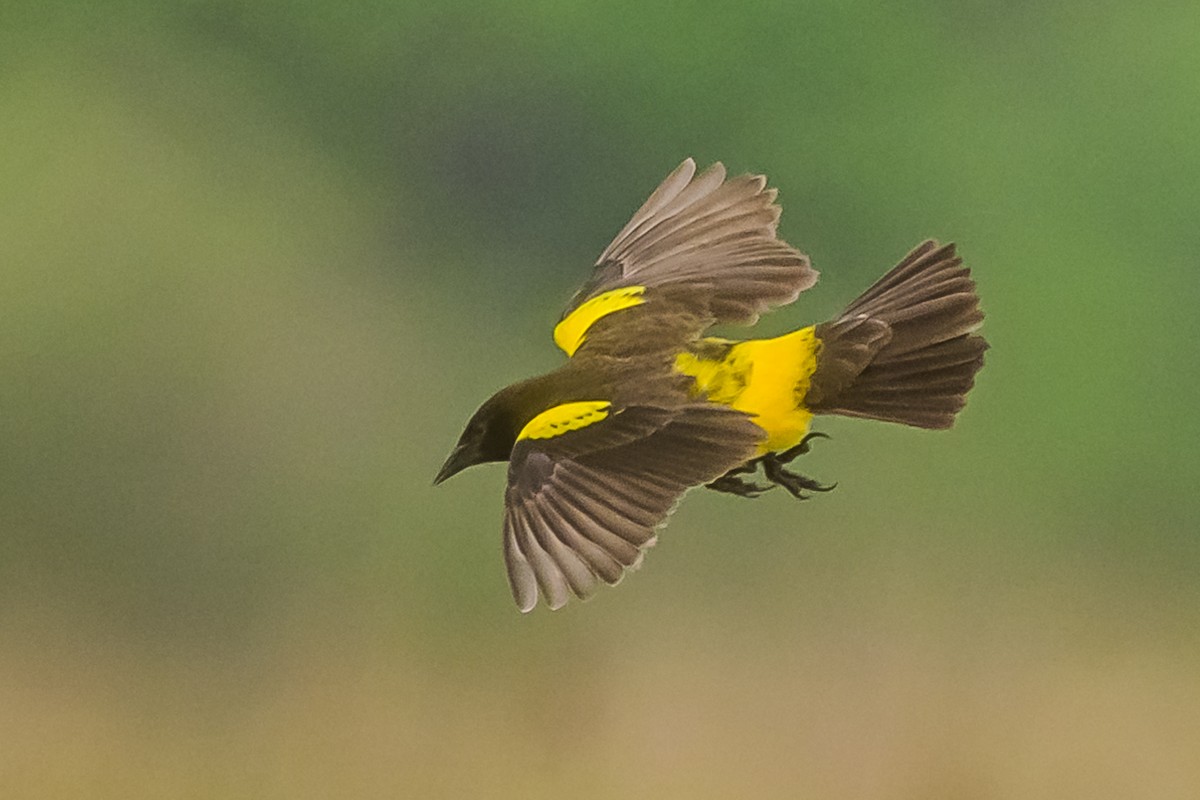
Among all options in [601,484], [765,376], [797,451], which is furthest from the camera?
[797,451]

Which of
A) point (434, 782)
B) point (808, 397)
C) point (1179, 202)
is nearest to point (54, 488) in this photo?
point (434, 782)

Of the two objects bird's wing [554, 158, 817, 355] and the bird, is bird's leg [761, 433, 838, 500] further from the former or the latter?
bird's wing [554, 158, 817, 355]

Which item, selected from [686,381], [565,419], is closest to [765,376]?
[686,381]

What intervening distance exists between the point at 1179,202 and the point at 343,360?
2.47ft

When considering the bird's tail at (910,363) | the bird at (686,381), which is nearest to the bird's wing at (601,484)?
the bird at (686,381)

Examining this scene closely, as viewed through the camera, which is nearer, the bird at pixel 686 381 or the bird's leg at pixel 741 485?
the bird at pixel 686 381

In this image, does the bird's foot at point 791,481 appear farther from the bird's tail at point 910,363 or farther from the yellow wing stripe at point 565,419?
the yellow wing stripe at point 565,419

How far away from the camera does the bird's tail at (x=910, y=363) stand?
916mm

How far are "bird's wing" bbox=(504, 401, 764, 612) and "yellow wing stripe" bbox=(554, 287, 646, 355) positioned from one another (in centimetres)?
16

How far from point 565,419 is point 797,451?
261 millimetres

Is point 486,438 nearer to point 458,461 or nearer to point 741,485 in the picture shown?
point 458,461

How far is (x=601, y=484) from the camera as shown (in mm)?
797

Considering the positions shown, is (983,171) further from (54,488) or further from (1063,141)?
(54,488)

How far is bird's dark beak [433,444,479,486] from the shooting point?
0.97 meters
